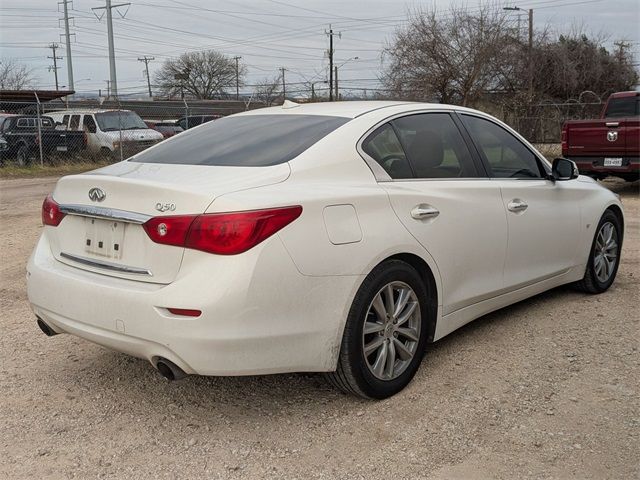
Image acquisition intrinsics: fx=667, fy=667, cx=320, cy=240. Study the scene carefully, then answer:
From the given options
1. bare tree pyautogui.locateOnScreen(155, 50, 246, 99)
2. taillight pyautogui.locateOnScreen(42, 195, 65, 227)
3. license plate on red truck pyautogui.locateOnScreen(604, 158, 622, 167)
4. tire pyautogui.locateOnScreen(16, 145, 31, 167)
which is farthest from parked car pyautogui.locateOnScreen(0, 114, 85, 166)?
bare tree pyautogui.locateOnScreen(155, 50, 246, 99)

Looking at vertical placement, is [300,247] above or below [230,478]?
above

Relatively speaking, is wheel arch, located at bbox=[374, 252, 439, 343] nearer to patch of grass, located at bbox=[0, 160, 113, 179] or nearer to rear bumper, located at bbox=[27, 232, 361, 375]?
rear bumper, located at bbox=[27, 232, 361, 375]

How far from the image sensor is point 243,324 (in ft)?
9.59

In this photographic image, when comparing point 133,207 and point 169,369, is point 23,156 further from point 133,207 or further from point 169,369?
point 169,369

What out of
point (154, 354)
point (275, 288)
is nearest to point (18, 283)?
point (154, 354)

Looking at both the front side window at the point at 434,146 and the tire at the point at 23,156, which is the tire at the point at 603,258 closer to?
the front side window at the point at 434,146

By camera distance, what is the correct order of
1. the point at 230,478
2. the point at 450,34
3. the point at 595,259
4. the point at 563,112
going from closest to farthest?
the point at 230,478
the point at 595,259
the point at 563,112
the point at 450,34

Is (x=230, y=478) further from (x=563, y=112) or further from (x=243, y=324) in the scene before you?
(x=563, y=112)

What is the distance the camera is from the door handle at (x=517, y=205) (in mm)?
4350

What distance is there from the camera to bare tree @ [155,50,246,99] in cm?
6975

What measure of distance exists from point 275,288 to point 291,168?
0.67 metres

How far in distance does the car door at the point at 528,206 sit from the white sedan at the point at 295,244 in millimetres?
23

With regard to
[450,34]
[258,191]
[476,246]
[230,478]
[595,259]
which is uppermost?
[450,34]

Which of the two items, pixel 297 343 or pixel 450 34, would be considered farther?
pixel 450 34
